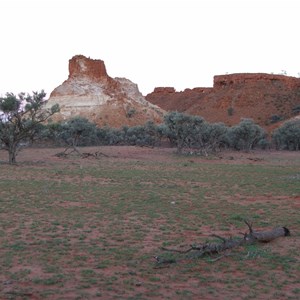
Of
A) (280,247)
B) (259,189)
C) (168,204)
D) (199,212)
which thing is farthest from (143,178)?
(280,247)

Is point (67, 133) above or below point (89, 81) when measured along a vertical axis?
below

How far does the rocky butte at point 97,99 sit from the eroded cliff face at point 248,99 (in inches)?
508

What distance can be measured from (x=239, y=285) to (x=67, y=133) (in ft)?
162

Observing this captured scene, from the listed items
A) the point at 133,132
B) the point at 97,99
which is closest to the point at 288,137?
the point at 133,132

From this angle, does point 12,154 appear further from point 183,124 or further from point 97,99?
point 97,99

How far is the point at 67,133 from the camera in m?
55.8

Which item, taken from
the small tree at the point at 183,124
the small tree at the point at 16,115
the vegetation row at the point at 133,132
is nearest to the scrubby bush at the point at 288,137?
the vegetation row at the point at 133,132

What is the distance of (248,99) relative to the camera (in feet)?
318

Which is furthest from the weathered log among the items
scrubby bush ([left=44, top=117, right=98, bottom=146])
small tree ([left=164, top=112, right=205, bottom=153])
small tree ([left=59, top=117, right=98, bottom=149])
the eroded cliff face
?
the eroded cliff face

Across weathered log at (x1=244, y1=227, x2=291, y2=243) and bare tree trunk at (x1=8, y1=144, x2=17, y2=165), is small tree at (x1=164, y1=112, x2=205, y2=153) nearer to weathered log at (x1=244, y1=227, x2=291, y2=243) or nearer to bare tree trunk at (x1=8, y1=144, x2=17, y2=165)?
Answer: bare tree trunk at (x1=8, y1=144, x2=17, y2=165)

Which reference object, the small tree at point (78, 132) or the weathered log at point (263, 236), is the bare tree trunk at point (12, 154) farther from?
the weathered log at point (263, 236)

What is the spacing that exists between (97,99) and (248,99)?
30.8 metres

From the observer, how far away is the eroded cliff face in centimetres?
9138

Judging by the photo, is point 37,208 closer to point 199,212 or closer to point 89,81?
point 199,212
